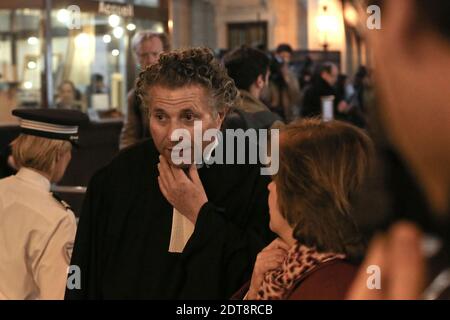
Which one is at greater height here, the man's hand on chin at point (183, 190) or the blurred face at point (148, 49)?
the blurred face at point (148, 49)

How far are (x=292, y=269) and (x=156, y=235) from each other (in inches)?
21.3

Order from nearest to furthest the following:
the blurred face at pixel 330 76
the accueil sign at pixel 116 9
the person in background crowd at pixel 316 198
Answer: the person in background crowd at pixel 316 198 → the blurred face at pixel 330 76 → the accueil sign at pixel 116 9

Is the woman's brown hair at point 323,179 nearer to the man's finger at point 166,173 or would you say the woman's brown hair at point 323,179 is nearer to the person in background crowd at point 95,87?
the man's finger at point 166,173

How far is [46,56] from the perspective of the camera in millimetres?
8039

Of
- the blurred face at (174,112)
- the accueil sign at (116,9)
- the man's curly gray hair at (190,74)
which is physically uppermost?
the accueil sign at (116,9)

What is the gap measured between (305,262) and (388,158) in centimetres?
77

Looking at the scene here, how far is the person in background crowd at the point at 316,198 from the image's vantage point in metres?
1.17

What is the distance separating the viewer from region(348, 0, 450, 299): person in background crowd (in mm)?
423

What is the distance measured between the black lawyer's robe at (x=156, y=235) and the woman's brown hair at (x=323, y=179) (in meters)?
0.38

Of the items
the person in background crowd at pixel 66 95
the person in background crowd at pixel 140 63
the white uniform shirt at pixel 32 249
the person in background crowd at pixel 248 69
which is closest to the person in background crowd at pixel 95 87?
the person in background crowd at pixel 66 95

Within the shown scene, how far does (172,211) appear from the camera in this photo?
171 cm

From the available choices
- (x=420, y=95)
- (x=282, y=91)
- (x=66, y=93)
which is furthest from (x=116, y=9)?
(x=420, y=95)

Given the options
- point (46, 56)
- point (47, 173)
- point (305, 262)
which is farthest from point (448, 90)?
point (46, 56)
